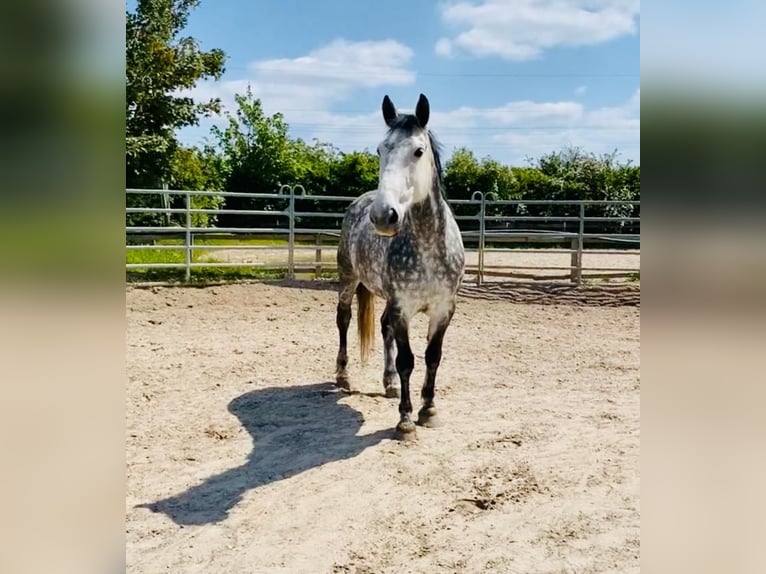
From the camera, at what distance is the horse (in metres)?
2.97

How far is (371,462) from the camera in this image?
322 cm

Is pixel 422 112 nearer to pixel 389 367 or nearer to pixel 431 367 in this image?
pixel 431 367

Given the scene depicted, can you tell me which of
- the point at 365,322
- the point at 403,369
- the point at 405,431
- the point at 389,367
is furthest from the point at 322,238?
the point at 405,431

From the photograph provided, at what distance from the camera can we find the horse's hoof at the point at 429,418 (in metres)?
3.75

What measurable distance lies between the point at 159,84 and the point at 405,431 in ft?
28.1

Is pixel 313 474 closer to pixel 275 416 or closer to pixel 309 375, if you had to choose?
pixel 275 416

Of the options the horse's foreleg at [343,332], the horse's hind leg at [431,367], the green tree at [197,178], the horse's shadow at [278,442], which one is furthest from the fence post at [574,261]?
the green tree at [197,178]

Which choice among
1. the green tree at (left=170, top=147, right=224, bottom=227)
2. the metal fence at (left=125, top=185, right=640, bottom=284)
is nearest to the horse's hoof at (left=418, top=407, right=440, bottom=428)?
the metal fence at (left=125, top=185, right=640, bottom=284)

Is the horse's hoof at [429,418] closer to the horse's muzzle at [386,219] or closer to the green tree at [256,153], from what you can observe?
the horse's muzzle at [386,219]

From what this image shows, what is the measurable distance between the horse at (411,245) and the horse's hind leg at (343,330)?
63cm

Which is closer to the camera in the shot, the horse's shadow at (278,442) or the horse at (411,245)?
the horse's shadow at (278,442)

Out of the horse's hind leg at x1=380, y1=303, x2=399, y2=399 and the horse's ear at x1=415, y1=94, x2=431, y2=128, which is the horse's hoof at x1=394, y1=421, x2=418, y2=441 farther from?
the horse's ear at x1=415, y1=94, x2=431, y2=128
